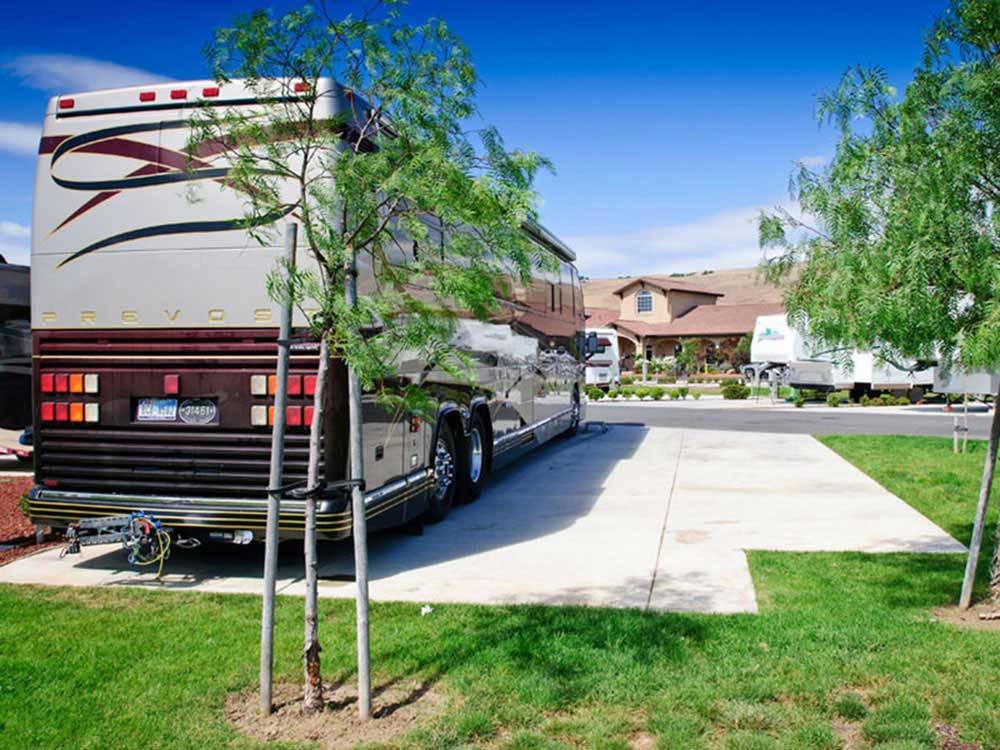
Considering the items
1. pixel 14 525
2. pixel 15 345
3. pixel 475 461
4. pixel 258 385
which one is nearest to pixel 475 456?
pixel 475 461

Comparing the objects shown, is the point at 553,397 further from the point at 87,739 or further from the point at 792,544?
the point at 87,739

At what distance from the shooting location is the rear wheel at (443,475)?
28.6 feet

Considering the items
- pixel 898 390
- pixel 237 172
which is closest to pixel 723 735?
pixel 237 172

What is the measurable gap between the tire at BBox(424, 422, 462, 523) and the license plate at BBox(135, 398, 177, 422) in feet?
8.16

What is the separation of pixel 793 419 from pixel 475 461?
548 inches

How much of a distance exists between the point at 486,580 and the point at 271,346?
2225 mm

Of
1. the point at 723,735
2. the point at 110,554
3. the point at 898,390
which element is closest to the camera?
the point at 723,735

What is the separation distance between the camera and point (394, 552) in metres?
7.76

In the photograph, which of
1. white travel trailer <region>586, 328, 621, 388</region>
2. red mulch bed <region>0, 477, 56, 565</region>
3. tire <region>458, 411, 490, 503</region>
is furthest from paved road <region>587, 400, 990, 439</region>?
red mulch bed <region>0, 477, 56, 565</region>

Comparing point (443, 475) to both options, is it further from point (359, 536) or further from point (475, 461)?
point (359, 536)

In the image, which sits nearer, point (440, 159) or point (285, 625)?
point (440, 159)

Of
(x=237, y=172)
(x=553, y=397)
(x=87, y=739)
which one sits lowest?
(x=87, y=739)

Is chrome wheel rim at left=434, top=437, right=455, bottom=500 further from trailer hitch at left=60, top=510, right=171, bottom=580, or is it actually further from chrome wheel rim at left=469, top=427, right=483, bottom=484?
trailer hitch at left=60, top=510, right=171, bottom=580

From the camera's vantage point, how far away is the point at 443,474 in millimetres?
8961
